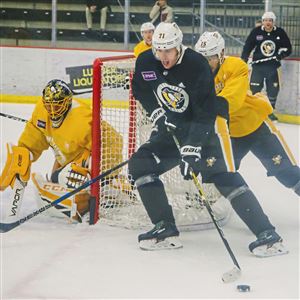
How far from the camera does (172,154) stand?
10.3ft

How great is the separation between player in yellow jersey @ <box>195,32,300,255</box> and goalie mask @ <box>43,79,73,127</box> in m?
0.57

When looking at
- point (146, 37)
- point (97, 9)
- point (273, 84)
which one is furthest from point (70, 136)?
point (97, 9)

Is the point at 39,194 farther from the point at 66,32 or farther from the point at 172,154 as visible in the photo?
the point at 66,32

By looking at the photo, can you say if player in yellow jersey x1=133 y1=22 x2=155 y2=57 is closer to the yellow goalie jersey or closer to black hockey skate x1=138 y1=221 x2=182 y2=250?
the yellow goalie jersey

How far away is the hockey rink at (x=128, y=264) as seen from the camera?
2.58m

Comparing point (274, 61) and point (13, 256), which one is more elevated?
point (274, 61)

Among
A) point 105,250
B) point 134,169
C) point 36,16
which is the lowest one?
point 105,250

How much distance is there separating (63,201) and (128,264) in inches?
24.8

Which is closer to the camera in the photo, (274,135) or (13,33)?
(274,135)

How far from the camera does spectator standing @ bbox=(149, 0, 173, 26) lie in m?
6.73

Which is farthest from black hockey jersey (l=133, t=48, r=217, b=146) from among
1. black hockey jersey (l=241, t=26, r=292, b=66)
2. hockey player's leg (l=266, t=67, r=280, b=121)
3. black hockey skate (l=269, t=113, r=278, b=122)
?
black hockey jersey (l=241, t=26, r=292, b=66)

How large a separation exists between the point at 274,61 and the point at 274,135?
10.8 ft

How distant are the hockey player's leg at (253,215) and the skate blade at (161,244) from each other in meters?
0.25

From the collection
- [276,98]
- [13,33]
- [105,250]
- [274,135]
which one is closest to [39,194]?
[105,250]
